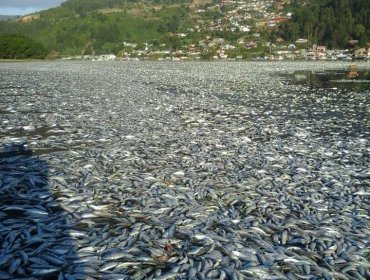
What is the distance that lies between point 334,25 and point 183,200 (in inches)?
7103

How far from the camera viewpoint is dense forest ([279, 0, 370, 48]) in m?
162

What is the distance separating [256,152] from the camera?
36.7 feet

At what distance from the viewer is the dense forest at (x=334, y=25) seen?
16225 centimetres

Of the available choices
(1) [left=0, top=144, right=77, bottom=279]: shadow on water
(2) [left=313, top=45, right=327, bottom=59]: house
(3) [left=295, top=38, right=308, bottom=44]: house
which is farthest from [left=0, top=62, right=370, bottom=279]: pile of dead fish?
(3) [left=295, top=38, right=308, bottom=44]: house

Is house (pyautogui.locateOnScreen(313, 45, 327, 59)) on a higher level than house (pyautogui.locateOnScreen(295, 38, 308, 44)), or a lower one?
lower

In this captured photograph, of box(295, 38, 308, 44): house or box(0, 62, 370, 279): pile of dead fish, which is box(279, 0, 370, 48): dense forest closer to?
box(295, 38, 308, 44): house

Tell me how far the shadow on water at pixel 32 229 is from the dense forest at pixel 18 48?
375ft

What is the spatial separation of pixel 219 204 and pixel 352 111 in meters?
14.7

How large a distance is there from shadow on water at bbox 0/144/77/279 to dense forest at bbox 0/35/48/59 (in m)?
114

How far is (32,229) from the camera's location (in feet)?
20.2

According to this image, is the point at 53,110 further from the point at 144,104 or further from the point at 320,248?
the point at 320,248

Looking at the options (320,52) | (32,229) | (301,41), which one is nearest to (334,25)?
(301,41)

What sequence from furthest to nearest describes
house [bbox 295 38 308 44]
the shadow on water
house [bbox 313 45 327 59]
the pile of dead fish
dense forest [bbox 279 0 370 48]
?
house [bbox 295 38 308 44]
dense forest [bbox 279 0 370 48]
house [bbox 313 45 327 59]
the pile of dead fish
the shadow on water

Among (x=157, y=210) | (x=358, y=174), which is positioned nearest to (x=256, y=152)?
(x=358, y=174)
